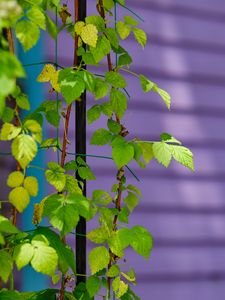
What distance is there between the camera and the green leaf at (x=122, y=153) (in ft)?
6.37

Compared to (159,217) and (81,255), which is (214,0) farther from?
(81,255)

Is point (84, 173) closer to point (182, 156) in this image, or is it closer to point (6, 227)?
point (182, 156)

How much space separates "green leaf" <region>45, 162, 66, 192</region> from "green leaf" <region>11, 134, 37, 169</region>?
0.22m

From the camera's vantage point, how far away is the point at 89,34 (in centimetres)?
198

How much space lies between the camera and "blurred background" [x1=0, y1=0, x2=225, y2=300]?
11.8 feet

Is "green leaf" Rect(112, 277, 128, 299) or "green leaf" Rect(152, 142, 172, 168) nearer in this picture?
"green leaf" Rect(152, 142, 172, 168)

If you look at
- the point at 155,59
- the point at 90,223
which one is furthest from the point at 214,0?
the point at 90,223

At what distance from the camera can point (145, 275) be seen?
359 centimetres

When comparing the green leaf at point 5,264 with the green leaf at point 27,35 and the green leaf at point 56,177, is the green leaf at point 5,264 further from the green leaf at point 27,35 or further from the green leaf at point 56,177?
the green leaf at point 27,35

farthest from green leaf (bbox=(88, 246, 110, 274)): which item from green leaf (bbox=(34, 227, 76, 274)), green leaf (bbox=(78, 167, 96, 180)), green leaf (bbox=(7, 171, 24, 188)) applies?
green leaf (bbox=(7, 171, 24, 188))

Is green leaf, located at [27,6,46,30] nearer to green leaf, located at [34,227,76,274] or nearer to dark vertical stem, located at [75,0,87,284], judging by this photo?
dark vertical stem, located at [75,0,87,284]

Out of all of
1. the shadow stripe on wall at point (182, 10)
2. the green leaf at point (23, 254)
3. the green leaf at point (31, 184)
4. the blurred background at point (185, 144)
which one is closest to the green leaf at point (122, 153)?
the green leaf at point (31, 184)

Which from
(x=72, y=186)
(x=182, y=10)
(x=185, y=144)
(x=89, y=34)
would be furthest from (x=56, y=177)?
(x=182, y=10)

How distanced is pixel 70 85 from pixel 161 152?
304mm
